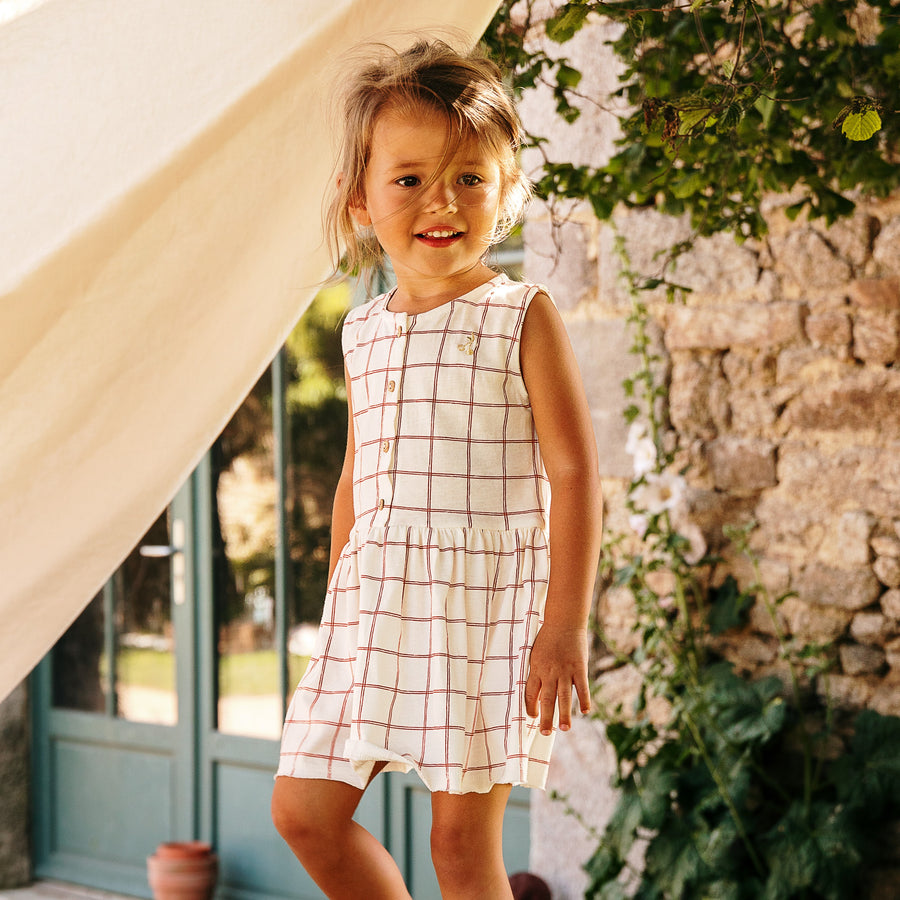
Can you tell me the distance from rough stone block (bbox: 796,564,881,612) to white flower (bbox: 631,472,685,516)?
328 mm

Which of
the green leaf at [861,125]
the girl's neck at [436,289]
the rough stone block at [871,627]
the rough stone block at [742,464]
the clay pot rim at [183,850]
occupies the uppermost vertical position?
the green leaf at [861,125]

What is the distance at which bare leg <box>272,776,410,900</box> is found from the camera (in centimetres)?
127

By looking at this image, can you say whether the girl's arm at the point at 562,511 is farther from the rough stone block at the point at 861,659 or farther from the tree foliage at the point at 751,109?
the rough stone block at the point at 861,659

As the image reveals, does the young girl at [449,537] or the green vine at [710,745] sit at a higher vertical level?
the young girl at [449,537]

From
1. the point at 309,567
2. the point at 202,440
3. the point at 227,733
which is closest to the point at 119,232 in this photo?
the point at 202,440

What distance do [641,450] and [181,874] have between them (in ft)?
6.72

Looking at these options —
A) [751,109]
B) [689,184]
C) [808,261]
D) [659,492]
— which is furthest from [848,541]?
[751,109]

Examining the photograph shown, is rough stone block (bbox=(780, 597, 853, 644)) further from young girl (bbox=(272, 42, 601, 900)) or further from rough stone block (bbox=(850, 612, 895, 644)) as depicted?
young girl (bbox=(272, 42, 601, 900))

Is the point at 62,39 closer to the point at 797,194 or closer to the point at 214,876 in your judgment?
the point at 797,194

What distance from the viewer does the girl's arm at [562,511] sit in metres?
1.22

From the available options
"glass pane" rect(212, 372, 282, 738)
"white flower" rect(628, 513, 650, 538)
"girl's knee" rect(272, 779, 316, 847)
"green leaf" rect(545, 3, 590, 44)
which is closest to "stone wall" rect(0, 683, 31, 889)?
"glass pane" rect(212, 372, 282, 738)

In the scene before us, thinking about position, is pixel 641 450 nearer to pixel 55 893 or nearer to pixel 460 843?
pixel 460 843

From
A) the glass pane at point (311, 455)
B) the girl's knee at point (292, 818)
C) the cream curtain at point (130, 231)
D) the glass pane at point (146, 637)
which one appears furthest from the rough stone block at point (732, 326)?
the glass pane at point (146, 637)

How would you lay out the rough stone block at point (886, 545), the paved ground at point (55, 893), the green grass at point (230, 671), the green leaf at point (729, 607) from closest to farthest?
the rough stone block at point (886, 545)
the green leaf at point (729, 607)
the green grass at point (230, 671)
the paved ground at point (55, 893)
